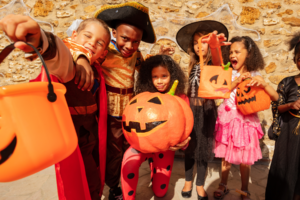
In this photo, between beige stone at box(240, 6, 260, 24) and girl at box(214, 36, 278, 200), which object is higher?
beige stone at box(240, 6, 260, 24)

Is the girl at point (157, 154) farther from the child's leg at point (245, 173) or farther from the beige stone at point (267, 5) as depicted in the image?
the beige stone at point (267, 5)

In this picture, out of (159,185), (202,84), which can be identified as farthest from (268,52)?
(159,185)

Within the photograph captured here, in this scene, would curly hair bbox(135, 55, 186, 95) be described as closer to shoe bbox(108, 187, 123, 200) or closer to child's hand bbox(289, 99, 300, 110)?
child's hand bbox(289, 99, 300, 110)

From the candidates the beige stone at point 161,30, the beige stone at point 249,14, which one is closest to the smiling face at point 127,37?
the beige stone at point 161,30

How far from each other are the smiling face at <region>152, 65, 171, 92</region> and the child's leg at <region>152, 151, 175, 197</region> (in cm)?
70

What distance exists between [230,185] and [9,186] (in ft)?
9.36

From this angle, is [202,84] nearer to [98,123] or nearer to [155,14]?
[98,123]

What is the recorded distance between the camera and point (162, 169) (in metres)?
1.73

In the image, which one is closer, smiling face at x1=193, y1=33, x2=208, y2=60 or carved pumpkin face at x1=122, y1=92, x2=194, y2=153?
carved pumpkin face at x1=122, y1=92, x2=194, y2=153

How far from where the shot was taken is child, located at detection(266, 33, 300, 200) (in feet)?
5.20

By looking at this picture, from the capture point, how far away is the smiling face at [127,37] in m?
1.52

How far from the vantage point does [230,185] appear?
217cm

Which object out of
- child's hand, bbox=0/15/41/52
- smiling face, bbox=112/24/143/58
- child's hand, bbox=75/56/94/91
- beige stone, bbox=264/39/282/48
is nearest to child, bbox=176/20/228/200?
smiling face, bbox=112/24/143/58

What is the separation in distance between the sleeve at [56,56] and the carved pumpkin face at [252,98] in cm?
150
